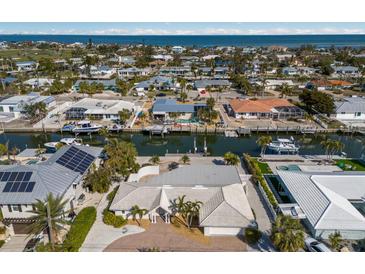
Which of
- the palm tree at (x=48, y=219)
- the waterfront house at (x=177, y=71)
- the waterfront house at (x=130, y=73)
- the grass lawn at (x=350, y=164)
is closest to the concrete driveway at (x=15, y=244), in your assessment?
the palm tree at (x=48, y=219)

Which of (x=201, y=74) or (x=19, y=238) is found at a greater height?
(x=201, y=74)

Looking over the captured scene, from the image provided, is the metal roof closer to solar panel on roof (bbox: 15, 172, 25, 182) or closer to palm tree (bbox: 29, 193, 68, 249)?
solar panel on roof (bbox: 15, 172, 25, 182)

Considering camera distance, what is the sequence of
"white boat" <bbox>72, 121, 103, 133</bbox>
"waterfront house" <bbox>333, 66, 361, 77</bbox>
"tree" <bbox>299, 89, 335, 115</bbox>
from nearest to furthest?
1. "white boat" <bbox>72, 121, 103, 133</bbox>
2. "tree" <bbox>299, 89, 335, 115</bbox>
3. "waterfront house" <bbox>333, 66, 361, 77</bbox>

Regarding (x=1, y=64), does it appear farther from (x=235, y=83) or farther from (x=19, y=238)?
(x=19, y=238)

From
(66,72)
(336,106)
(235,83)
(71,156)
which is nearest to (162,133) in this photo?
(71,156)

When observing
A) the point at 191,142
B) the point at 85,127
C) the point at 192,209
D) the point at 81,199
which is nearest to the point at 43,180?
the point at 81,199

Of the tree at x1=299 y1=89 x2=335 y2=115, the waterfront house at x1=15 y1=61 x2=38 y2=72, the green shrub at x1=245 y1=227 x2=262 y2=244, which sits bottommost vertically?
the green shrub at x1=245 y1=227 x2=262 y2=244

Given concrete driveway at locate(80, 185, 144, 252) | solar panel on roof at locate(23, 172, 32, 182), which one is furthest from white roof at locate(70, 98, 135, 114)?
A: concrete driveway at locate(80, 185, 144, 252)
